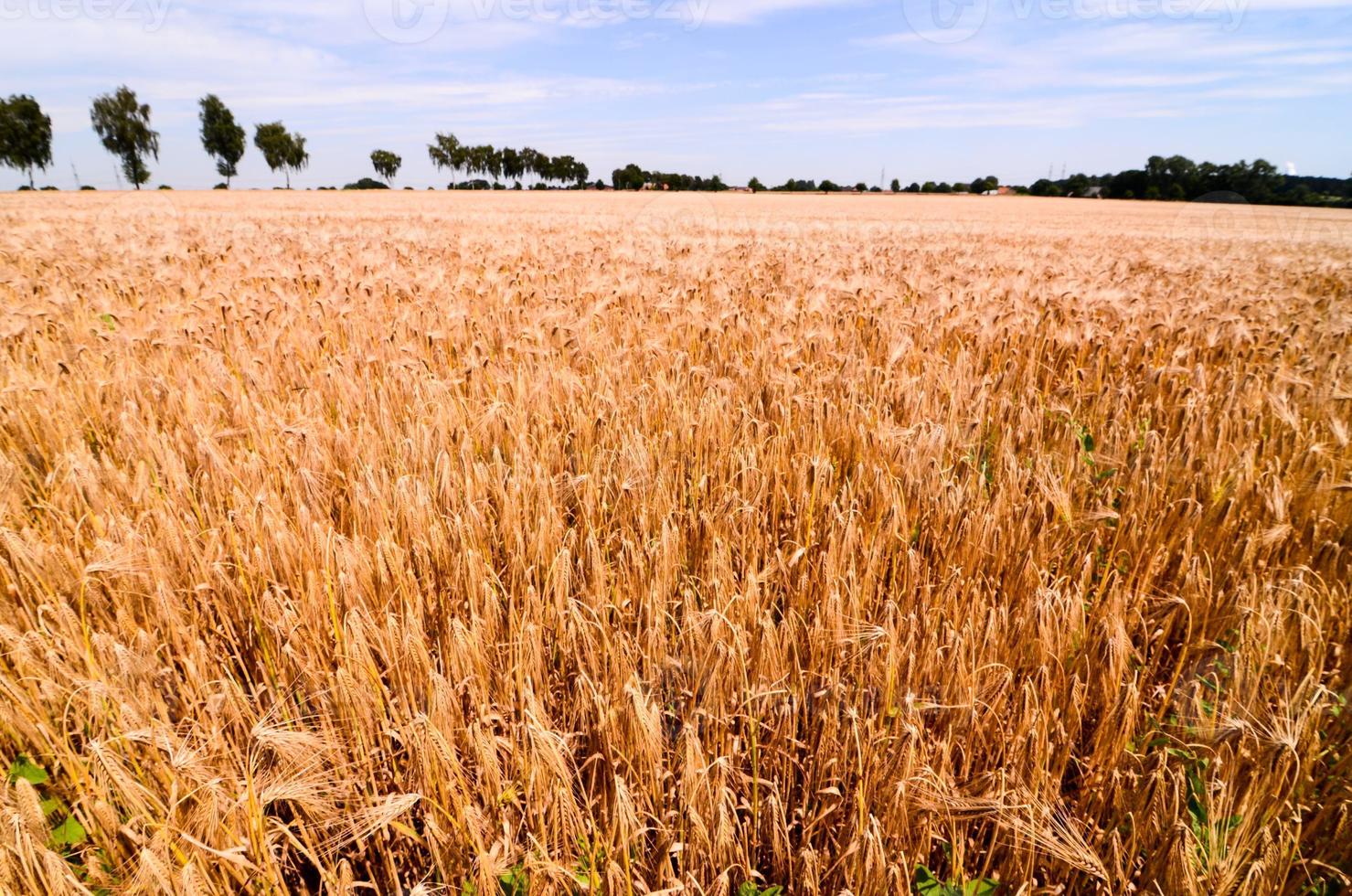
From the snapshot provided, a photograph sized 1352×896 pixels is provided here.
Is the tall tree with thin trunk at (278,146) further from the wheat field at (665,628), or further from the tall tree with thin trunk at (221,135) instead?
the wheat field at (665,628)

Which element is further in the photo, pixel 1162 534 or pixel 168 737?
pixel 1162 534

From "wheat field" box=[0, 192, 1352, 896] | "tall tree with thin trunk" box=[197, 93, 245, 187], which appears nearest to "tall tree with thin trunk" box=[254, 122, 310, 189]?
"tall tree with thin trunk" box=[197, 93, 245, 187]

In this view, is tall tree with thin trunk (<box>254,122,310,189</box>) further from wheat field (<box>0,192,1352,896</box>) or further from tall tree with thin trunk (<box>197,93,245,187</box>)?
wheat field (<box>0,192,1352,896</box>)

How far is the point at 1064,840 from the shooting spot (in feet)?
3.65

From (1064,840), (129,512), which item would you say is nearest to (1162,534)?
(1064,840)

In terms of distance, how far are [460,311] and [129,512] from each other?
107 inches

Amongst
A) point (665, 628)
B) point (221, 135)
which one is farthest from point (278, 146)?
point (665, 628)

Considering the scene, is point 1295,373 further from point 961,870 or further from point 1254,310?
point 961,870

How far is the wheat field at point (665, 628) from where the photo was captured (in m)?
1.11

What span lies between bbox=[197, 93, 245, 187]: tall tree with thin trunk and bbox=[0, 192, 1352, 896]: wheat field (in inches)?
4724

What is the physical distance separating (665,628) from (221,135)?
4895 inches

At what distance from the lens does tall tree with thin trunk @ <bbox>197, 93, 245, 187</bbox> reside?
9419cm

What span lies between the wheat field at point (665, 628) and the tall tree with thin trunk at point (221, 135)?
120 metres

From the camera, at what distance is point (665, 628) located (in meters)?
1.59
